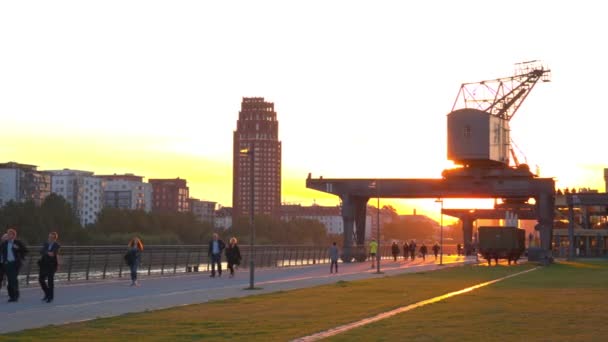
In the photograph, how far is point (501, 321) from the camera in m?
23.0

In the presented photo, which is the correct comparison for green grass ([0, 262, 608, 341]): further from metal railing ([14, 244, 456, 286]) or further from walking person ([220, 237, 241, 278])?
walking person ([220, 237, 241, 278])

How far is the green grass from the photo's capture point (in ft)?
63.7

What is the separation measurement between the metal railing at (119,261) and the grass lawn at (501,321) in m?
11.3

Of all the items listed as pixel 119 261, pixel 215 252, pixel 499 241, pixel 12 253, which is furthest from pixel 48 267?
pixel 499 241

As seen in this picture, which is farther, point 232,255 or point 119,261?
point 232,255

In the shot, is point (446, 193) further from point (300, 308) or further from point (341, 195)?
point (300, 308)

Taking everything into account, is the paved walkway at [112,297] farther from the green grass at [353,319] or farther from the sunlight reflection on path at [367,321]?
the sunlight reflection on path at [367,321]

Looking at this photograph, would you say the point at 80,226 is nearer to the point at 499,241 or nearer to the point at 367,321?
the point at 499,241

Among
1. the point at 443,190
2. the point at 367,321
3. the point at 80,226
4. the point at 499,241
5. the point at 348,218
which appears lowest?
the point at 367,321

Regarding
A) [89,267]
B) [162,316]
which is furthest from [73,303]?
[89,267]

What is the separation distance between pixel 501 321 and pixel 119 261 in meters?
27.4

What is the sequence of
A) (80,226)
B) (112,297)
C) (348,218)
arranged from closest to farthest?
(112,297) → (348,218) → (80,226)

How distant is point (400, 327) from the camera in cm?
2111

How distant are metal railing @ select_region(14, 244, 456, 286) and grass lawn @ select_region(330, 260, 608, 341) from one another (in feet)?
37.0
